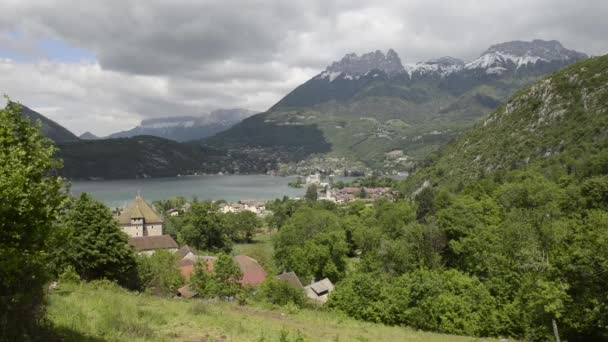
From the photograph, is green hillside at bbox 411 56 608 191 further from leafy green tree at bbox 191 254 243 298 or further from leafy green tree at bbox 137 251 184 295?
leafy green tree at bbox 137 251 184 295

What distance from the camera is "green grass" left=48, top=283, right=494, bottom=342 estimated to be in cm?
1038

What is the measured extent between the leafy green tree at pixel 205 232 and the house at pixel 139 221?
4.94 m

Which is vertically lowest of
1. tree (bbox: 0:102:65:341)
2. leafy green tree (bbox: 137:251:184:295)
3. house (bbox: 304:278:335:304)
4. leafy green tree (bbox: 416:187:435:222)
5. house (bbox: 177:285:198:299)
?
house (bbox: 304:278:335:304)

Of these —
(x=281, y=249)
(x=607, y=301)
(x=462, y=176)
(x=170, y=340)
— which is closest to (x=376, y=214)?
(x=281, y=249)

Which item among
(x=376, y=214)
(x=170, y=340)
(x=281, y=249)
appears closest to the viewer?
(x=170, y=340)

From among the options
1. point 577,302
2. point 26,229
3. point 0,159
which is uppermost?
point 0,159

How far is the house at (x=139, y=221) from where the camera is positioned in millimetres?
60000

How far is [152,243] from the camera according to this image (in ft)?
179

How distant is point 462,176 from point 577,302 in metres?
78.6

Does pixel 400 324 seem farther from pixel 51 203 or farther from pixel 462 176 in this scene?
pixel 462 176

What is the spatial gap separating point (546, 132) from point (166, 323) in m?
89.0

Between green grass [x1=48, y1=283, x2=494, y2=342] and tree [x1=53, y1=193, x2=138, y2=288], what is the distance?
6558 millimetres

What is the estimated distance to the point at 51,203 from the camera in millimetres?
7406

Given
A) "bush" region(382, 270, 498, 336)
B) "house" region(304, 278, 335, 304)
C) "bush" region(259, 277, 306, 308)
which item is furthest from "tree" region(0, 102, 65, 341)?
"house" region(304, 278, 335, 304)
